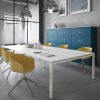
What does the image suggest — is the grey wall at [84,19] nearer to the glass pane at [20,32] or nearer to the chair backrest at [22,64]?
the glass pane at [20,32]

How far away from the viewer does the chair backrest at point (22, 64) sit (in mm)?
3416

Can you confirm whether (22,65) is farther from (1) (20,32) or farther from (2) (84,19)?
(1) (20,32)

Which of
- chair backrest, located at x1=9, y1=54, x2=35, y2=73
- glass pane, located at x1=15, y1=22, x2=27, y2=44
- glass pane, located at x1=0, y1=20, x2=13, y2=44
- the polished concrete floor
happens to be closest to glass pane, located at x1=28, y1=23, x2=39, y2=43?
glass pane, located at x1=15, y1=22, x2=27, y2=44

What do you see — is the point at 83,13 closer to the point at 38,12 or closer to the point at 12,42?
the point at 38,12

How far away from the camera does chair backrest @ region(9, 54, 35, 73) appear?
342 cm

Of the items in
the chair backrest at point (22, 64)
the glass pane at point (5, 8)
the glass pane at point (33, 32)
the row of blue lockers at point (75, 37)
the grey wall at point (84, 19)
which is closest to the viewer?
the chair backrest at point (22, 64)

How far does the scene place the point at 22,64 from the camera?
369cm

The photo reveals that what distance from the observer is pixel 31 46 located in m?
5.54

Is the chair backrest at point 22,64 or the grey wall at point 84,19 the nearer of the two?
the chair backrest at point 22,64

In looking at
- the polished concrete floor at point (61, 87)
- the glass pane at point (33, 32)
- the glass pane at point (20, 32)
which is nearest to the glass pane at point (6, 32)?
the glass pane at point (20, 32)

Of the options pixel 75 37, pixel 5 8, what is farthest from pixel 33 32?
pixel 75 37

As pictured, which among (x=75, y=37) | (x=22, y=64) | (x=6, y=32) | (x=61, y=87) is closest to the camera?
(x=22, y=64)

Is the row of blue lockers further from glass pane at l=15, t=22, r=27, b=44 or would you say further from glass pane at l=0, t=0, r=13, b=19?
glass pane at l=0, t=0, r=13, b=19

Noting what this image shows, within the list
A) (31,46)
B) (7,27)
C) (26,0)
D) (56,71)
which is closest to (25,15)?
(31,46)
